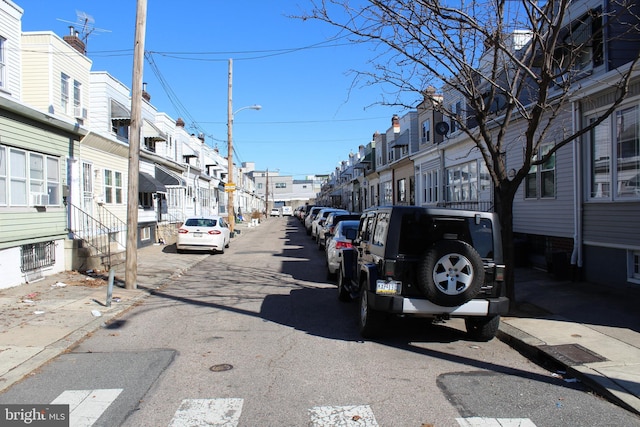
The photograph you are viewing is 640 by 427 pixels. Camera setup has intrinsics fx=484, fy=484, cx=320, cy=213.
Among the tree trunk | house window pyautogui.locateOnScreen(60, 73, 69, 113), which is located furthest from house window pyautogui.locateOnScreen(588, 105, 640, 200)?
house window pyautogui.locateOnScreen(60, 73, 69, 113)

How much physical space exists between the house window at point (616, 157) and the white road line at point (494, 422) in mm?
6879

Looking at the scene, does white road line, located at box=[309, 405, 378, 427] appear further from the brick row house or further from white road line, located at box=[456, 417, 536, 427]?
the brick row house

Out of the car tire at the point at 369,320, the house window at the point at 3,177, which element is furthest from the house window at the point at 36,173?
the car tire at the point at 369,320

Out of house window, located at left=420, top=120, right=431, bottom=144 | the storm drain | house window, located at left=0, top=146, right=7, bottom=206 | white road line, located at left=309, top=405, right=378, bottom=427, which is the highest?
house window, located at left=420, top=120, right=431, bottom=144

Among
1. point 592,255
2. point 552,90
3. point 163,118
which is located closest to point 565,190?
point 592,255

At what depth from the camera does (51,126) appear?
13031 mm

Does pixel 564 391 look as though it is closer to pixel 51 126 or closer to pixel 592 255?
pixel 592 255

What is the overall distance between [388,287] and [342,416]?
2262 mm

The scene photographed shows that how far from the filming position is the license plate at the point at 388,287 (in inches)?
248

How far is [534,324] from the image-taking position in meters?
7.53

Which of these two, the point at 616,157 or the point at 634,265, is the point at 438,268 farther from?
the point at 616,157

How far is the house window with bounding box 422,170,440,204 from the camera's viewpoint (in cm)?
2372

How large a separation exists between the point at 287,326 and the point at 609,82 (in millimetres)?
8008

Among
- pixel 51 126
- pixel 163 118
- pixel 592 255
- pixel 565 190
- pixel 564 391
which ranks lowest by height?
pixel 564 391
